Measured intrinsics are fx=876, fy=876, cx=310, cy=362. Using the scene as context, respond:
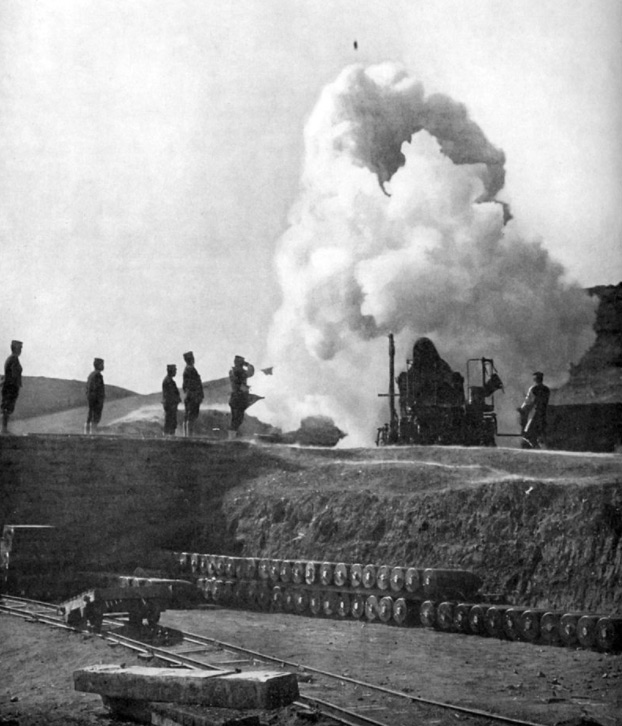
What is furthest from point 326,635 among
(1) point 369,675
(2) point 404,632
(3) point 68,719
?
(3) point 68,719

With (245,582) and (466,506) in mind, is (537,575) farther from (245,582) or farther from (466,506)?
(245,582)

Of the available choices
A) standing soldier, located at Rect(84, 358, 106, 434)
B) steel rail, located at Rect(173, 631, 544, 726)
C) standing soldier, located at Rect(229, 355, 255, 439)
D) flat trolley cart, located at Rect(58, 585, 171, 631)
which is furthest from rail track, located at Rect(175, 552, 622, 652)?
standing soldier, located at Rect(229, 355, 255, 439)

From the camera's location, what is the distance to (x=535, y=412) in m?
22.0

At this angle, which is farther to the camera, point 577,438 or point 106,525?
point 577,438

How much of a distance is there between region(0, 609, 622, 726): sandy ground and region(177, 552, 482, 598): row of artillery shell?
2.41ft

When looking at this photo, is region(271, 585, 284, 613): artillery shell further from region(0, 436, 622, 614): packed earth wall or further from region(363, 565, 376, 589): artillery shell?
region(363, 565, 376, 589): artillery shell

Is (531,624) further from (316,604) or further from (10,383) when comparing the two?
(10,383)

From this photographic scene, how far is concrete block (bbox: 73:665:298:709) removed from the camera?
852cm

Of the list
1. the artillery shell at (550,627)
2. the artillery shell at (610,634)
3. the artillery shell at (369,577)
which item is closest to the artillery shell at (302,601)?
the artillery shell at (369,577)

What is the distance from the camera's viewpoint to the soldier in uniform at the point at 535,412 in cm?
2147

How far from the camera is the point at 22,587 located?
17.6 m

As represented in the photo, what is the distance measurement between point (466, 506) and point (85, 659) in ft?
25.8

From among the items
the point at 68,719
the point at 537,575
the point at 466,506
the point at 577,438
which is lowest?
the point at 68,719

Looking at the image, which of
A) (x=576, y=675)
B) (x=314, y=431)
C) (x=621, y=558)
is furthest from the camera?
(x=314, y=431)
